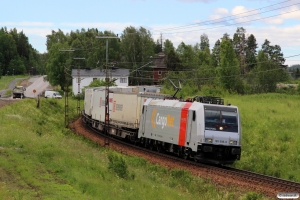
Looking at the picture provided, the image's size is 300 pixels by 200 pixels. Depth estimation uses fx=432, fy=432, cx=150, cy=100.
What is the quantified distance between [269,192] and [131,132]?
52.5 ft

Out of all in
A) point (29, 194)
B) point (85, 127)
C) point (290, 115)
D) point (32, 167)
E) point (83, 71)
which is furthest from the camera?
point (83, 71)

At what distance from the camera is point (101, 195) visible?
1291cm

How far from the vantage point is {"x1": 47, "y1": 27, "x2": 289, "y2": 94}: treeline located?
6259 cm

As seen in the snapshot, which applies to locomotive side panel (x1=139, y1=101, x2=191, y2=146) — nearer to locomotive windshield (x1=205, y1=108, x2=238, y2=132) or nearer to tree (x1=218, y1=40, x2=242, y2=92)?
locomotive windshield (x1=205, y1=108, x2=238, y2=132)

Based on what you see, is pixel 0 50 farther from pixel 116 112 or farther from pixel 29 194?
pixel 29 194

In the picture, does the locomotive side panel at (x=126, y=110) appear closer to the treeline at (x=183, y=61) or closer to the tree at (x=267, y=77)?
the treeline at (x=183, y=61)

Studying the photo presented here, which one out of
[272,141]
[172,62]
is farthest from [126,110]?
[172,62]

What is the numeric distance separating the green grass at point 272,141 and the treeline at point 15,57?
4639 inches

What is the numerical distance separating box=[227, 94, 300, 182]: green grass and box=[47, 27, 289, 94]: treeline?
14.9 m

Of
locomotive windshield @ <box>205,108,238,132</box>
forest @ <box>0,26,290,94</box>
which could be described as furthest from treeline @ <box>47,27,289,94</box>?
locomotive windshield @ <box>205,108,238,132</box>

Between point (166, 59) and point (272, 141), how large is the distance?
8051 cm

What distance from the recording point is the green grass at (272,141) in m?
23.3

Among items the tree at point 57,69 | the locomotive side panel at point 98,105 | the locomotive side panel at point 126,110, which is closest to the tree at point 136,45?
the tree at point 57,69

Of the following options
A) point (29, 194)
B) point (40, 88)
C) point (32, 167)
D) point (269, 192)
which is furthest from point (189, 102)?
point (40, 88)
